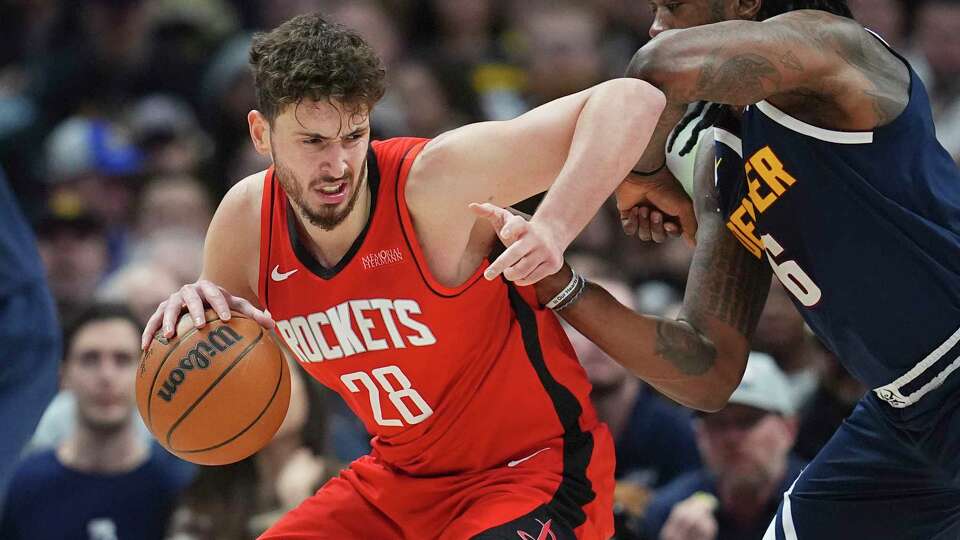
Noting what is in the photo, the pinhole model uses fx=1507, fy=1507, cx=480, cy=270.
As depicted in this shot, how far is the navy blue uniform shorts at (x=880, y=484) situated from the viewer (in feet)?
15.9

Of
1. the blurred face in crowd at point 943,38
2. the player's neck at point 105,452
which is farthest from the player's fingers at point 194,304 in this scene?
the blurred face in crowd at point 943,38

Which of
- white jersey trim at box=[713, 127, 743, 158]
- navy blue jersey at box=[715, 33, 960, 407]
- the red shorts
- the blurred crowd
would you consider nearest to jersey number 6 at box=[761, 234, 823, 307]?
navy blue jersey at box=[715, 33, 960, 407]

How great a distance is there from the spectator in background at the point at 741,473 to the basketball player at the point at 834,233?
1.53 m

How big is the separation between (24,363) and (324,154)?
5.49 feet

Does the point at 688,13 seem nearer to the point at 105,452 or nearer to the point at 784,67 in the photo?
the point at 784,67

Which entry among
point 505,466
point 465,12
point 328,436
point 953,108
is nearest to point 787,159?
point 505,466

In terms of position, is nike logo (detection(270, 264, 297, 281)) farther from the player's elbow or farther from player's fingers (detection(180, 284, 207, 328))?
the player's elbow

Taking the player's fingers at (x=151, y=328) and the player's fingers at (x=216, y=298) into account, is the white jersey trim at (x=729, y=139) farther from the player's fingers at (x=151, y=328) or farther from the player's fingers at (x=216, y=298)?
the player's fingers at (x=151, y=328)

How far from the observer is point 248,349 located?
15.7ft

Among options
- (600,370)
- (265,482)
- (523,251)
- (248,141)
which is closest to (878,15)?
(600,370)

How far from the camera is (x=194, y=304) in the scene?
4.74 meters

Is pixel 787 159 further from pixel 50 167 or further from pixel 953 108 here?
pixel 50 167

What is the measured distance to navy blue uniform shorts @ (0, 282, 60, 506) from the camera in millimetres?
5539

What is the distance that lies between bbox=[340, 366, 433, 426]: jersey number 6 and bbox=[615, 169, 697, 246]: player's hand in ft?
3.52
